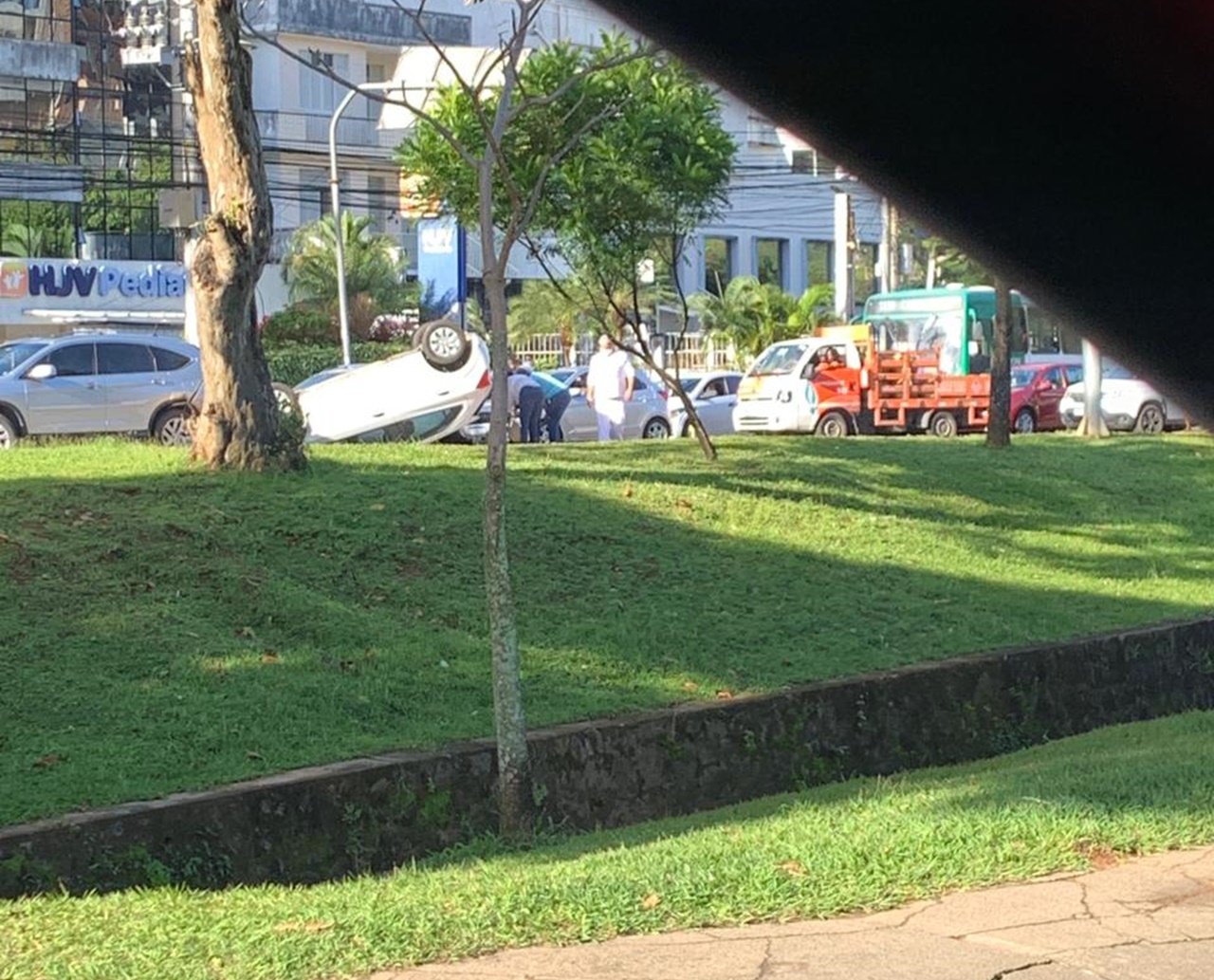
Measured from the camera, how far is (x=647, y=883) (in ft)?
19.1

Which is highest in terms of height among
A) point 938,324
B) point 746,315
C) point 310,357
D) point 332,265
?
point 332,265

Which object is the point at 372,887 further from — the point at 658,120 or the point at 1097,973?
the point at 658,120

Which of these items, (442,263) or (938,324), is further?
(442,263)

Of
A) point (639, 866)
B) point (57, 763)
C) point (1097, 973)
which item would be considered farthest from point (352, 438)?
point (1097, 973)

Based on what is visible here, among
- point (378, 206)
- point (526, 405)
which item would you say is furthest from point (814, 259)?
point (378, 206)

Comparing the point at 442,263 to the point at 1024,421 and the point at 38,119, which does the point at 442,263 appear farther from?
the point at 1024,421

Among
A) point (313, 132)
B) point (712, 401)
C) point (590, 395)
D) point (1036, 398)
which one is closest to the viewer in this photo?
point (590, 395)

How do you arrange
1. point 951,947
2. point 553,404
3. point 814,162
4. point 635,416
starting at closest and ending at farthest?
point 814,162, point 951,947, point 553,404, point 635,416

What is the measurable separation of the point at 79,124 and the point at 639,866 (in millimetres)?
39250

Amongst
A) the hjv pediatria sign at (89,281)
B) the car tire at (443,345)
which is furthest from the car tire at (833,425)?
the hjv pediatria sign at (89,281)

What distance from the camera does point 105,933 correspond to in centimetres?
526

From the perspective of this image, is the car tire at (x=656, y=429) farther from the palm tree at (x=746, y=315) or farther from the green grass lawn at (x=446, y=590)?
the palm tree at (x=746, y=315)

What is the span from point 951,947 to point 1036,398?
952 inches

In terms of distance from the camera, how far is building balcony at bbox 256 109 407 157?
38.4 meters
